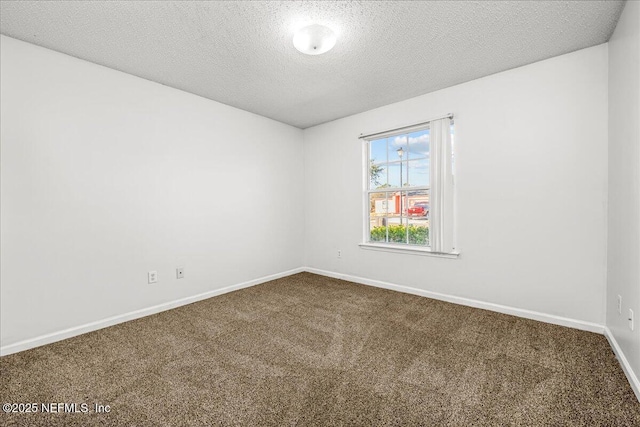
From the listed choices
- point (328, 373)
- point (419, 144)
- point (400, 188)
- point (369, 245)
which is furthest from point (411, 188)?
point (328, 373)

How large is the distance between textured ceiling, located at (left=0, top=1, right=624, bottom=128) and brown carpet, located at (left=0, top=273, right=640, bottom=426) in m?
2.42

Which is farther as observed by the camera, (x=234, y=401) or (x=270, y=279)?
(x=270, y=279)

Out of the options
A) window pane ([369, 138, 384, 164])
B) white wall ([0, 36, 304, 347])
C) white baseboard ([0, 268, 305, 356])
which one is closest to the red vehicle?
window pane ([369, 138, 384, 164])

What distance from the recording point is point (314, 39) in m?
2.07

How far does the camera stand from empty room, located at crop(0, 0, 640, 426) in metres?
1.67

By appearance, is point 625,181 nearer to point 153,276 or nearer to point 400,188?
point 400,188

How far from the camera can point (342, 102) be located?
3568 mm

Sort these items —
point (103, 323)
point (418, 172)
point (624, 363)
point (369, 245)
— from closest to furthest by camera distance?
1. point (624, 363)
2. point (103, 323)
3. point (418, 172)
4. point (369, 245)

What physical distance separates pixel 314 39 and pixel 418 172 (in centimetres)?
208

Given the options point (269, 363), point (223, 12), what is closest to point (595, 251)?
point (269, 363)

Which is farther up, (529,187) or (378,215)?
(529,187)

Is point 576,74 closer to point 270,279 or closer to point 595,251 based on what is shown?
point 595,251

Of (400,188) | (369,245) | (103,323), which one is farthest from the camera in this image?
(369,245)

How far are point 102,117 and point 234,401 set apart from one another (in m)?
2.68
